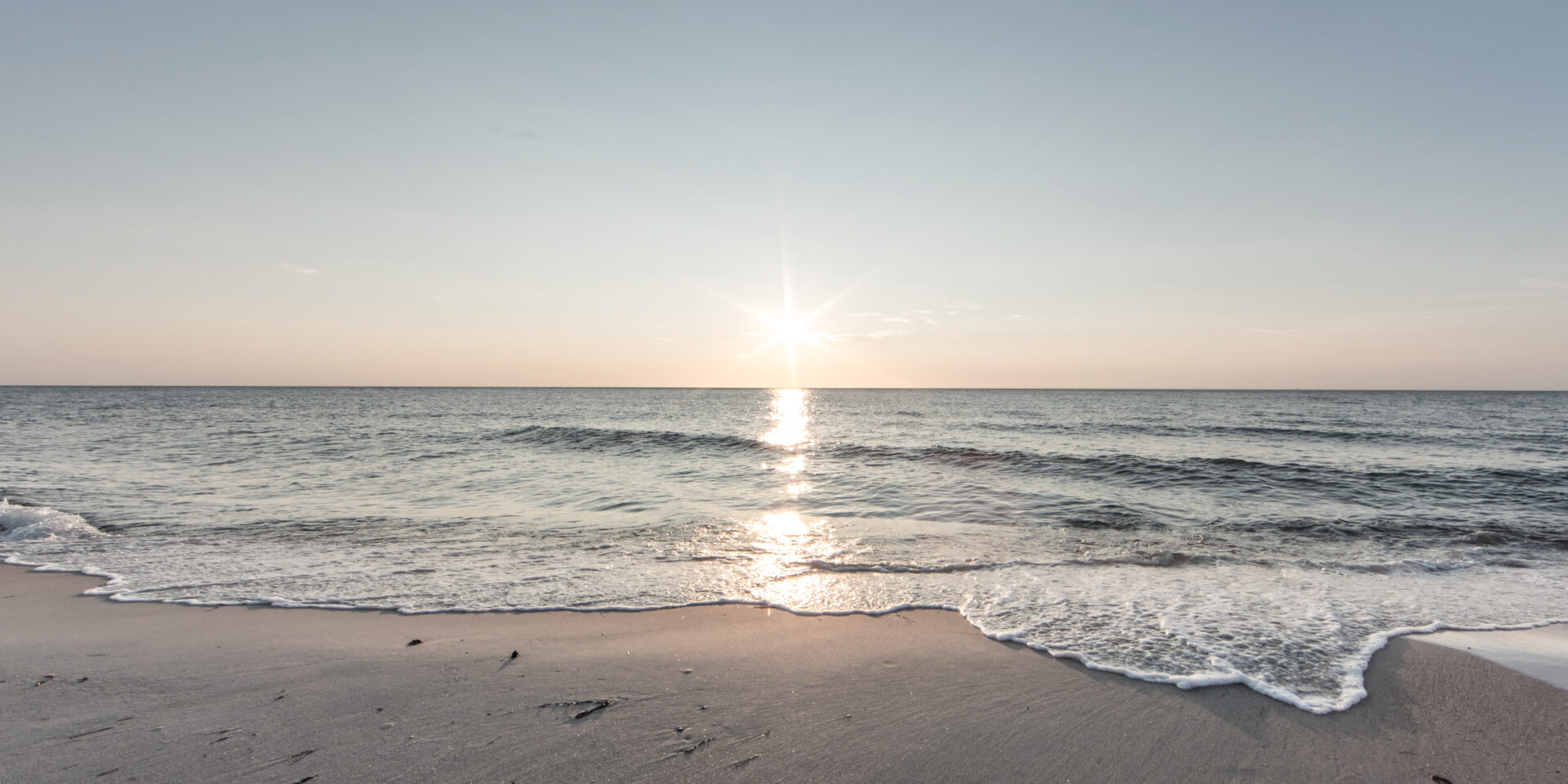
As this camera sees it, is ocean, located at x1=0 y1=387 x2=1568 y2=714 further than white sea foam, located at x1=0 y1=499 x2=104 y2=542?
No

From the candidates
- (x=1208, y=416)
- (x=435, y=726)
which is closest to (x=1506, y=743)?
(x=435, y=726)

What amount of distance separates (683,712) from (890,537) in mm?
5978

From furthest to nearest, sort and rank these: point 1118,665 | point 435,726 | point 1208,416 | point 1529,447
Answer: point 1208,416 → point 1529,447 → point 1118,665 → point 435,726

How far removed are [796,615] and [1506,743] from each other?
456 cm

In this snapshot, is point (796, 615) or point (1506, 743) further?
point (796, 615)

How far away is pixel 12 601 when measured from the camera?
620 cm

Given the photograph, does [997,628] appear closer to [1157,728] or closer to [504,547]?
[1157,728]

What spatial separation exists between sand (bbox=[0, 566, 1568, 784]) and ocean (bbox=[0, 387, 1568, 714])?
52 cm

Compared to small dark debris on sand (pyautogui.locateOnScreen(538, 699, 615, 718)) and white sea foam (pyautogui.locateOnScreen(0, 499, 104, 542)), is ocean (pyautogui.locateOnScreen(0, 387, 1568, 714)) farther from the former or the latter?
small dark debris on sand (pyautogui.locateOnScreen(538, 699, 615, 718))

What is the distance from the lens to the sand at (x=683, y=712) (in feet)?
11.3

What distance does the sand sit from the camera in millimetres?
3430

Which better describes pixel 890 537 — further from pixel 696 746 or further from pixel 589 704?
pixel 696 746

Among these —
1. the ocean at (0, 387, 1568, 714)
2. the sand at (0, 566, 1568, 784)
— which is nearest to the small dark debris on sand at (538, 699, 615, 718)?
the sand at (0, 566, 1568, 784)

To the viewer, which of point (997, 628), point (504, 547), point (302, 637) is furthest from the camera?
point (504, 547)
